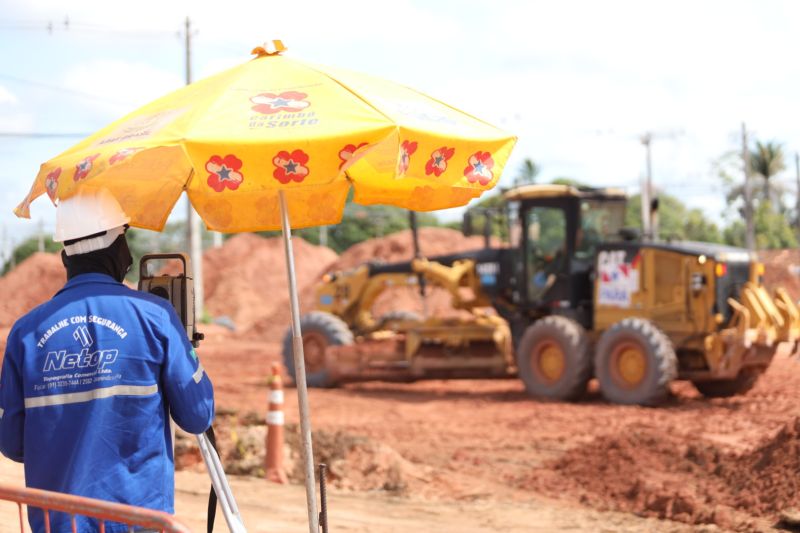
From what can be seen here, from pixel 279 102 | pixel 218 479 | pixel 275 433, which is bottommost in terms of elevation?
pixel 275 433

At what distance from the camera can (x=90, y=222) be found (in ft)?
13.0

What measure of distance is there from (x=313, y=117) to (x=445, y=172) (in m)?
0.68

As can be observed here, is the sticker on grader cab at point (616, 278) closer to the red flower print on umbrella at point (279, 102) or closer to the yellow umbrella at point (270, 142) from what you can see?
the yellow umbrella at point (270, 142)

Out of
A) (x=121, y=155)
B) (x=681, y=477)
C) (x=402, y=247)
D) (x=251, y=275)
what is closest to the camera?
(x=121, y=155)

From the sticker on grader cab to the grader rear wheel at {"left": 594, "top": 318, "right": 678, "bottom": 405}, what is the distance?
568 millimetres

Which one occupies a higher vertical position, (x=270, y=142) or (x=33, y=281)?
(x=270, y=142)

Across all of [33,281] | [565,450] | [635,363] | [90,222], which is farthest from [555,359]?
[33,281]

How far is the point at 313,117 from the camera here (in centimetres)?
444

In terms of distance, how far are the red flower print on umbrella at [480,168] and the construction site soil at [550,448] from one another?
4085 mm

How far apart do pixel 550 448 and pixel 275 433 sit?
10.8ft

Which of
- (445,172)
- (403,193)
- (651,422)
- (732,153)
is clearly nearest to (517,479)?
(651,422)

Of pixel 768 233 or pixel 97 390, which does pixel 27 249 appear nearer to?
pixel 768 233

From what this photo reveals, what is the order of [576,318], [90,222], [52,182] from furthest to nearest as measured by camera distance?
[576,318] → [52,182] → [90,222]

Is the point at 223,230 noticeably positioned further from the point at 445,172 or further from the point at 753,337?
the point at 753,337
